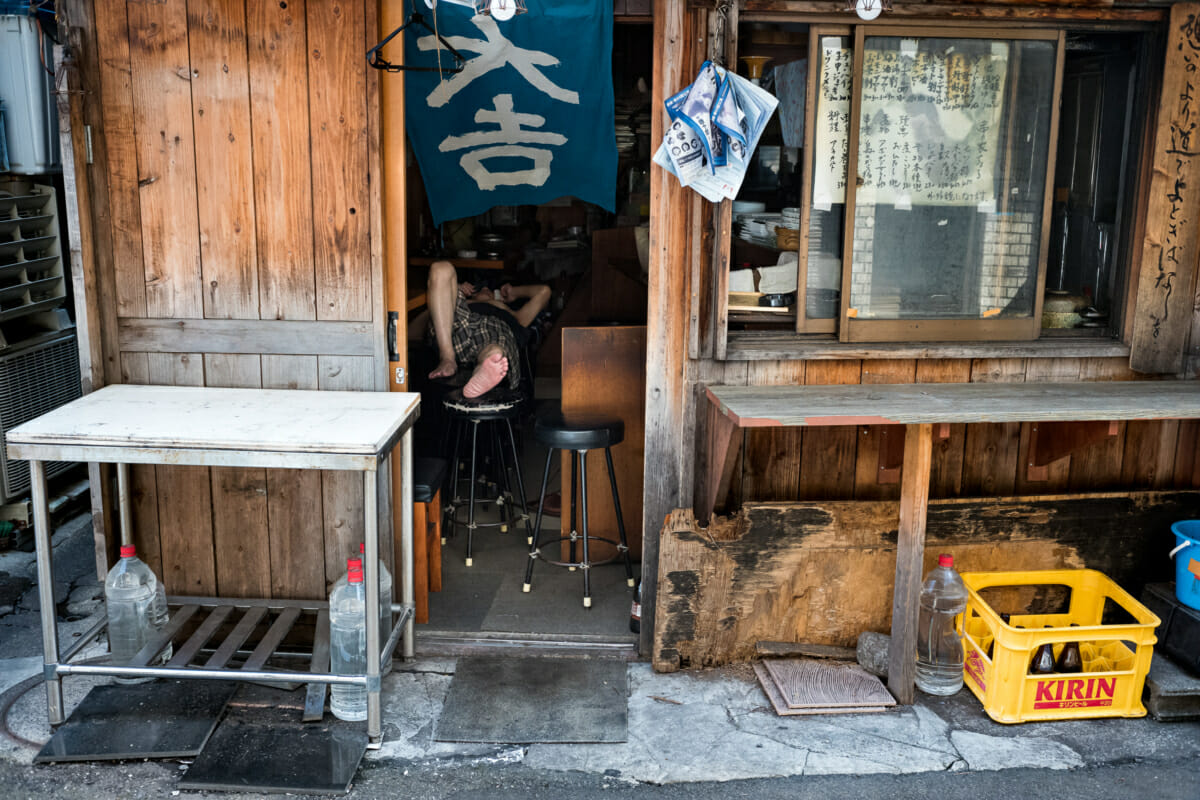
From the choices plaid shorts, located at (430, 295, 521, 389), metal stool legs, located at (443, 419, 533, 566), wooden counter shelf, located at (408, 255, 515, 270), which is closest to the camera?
metal stool legs, located at (443, 419, 533, 566)

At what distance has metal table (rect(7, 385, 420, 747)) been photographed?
3.68 meters

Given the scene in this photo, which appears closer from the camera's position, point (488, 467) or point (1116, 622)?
point (1116, 622)

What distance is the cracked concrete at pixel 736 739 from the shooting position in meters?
3.87

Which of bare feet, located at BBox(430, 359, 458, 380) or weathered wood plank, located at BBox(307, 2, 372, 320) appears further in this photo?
bare feet, located at BBox(430, 359, 458, 380)

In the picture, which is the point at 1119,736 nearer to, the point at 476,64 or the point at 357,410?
the point at 357,410

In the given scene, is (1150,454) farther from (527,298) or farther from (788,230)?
(527,298)

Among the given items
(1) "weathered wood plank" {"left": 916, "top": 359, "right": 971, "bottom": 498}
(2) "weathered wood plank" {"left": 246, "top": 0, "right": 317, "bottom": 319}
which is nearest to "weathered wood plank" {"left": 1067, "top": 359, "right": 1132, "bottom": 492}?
(1) "weathered wood plank" {"left": 916, "top": 359, "right": 971, "bottom": 498}

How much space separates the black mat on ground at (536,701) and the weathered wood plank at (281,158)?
6.20ft

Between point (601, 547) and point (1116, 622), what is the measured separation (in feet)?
9.11

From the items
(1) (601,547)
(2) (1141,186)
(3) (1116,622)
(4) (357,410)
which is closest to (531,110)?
(4) (357,410)

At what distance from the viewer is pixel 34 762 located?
12.5 ft

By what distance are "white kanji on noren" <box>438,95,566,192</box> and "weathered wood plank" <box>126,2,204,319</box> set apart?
1.49 metres

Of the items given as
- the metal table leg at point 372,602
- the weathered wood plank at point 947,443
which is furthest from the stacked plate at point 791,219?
the metal table leg at point 372,602

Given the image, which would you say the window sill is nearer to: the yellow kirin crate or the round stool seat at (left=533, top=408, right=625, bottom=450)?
the round stool seat at (left=533, top=408, right=625, bottom=450)
